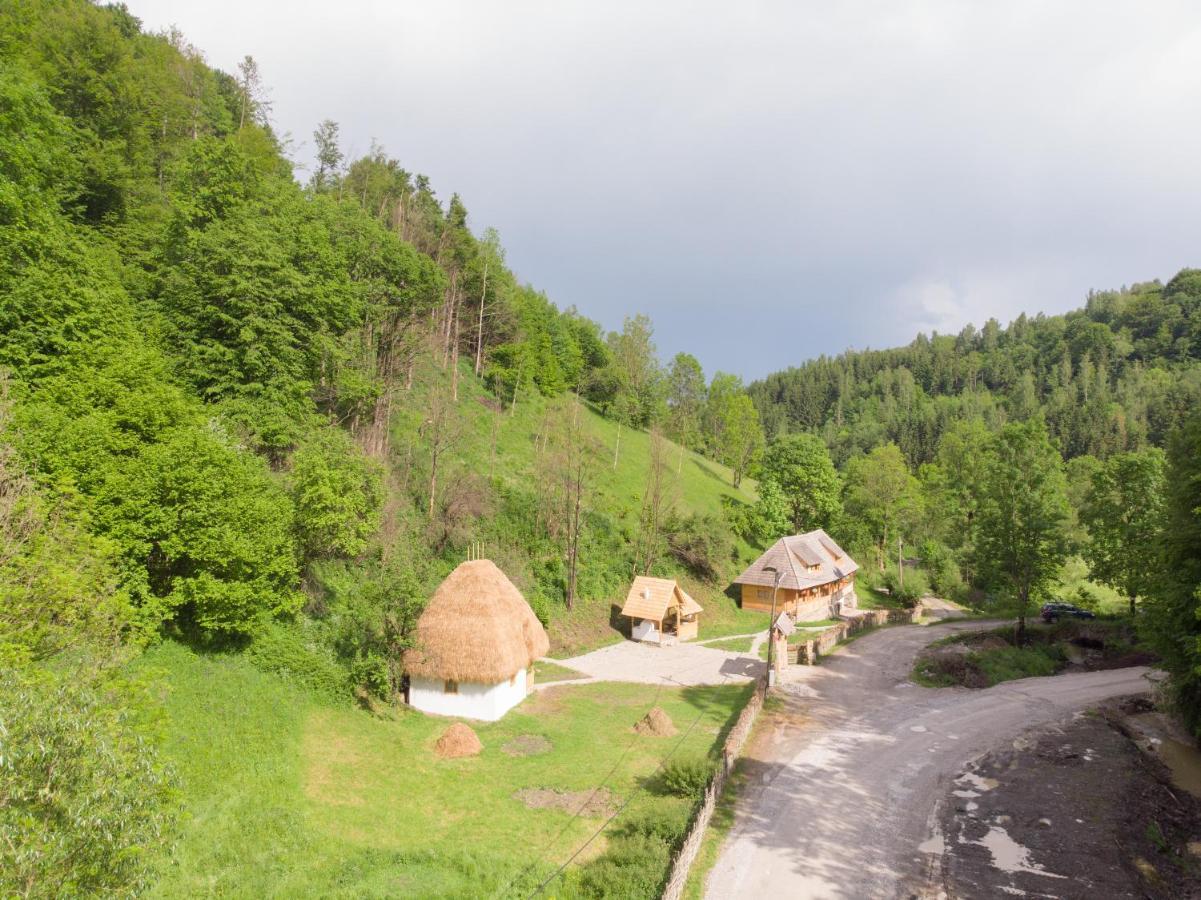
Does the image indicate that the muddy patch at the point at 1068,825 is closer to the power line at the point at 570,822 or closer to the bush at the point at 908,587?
the power line at the point at 570,822

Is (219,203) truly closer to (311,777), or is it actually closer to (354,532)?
(354,532)

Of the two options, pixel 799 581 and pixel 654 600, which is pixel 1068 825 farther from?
pixel 799 581

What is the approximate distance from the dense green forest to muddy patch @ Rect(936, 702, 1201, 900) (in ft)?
15.5

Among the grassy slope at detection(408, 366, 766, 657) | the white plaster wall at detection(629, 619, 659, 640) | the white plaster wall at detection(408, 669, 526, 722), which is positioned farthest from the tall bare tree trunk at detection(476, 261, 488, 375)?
the white plaster wall at detection(408, 669, 526, 722)

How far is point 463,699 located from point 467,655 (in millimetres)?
1860

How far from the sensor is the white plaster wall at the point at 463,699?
23906 millimetres

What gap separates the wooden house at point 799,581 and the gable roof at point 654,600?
26.0 feet

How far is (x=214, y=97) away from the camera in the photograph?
140 feet

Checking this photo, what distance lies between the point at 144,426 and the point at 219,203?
569 inches

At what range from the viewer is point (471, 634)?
79.4ft

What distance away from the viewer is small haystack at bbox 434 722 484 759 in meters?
20.6

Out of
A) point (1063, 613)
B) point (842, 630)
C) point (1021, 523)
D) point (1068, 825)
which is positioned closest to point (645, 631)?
point (842, 630)

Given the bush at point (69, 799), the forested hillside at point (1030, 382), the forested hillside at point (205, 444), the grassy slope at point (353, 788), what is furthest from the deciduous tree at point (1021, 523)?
the forested hillside at point (1030, 382)

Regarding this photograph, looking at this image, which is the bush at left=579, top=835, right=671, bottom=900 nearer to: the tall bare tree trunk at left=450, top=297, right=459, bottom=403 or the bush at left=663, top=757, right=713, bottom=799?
the bush at left=663, top=757, right=713, bottom=799
